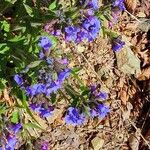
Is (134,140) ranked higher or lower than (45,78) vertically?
lower

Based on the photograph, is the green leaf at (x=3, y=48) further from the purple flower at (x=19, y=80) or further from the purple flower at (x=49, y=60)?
the purple flower at (x=49, y=60)

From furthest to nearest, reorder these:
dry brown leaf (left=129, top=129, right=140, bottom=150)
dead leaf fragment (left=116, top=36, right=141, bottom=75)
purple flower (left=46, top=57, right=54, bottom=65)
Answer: dead leaf fragment (left=116, top=36, right=141, bottom=75)
dry brown leaf (left=129, top=129, right=140, bottom=150)
purple flower (left=46, top=57, right=54, bottom=65)

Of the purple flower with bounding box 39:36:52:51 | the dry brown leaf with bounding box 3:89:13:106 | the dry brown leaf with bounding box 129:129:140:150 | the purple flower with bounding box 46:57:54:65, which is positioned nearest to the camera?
the purple flower with bounding box 46:57:54:65

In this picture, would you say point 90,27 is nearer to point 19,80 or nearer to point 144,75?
point 19,80

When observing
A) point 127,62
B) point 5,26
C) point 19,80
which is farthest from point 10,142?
point 127,62

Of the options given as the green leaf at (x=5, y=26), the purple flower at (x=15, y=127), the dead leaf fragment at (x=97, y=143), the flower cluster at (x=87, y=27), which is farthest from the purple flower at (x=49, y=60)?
the dead leaf fragment at (x=97, y=143)

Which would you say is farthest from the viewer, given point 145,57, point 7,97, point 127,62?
point 145,57

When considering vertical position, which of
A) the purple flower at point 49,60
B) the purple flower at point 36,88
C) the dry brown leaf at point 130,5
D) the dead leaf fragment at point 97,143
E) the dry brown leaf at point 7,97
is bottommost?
the dead leaf fragment at point 97,143

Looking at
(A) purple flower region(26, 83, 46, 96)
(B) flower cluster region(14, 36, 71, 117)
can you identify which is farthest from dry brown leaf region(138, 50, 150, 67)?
(A) purple flower region(26, 83, 46, 96)

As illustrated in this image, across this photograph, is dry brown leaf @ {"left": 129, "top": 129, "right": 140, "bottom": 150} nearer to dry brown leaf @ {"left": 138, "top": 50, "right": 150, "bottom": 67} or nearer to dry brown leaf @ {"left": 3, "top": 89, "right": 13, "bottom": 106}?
dry brown leaf @ {"left": 138, "top": 50, "right": 150, "bottom": 67}

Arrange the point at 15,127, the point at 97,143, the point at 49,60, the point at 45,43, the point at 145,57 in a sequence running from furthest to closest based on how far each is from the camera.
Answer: the point at 145,57
the point at 97,143
the point at 15,127
the point at 45,43
the point at 49,60

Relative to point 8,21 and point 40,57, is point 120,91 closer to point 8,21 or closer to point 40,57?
point 8,21

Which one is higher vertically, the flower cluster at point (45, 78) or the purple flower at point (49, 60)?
the purple flower at point (49, 60)
